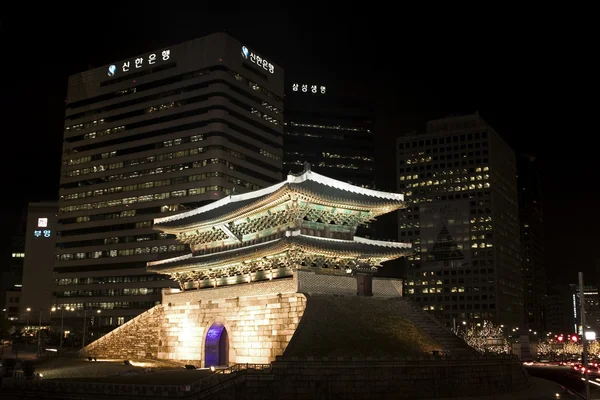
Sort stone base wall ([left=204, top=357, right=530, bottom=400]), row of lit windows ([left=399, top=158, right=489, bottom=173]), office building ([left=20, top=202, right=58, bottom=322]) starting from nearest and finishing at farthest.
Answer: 1. stone base wall ([left=204, top=357, right=530, bottom=400])
2. office building ([left=20, top=202, right=58, bottom=322])
3. row of lit windows ([left=399, top=158, right=489, bottom=173])

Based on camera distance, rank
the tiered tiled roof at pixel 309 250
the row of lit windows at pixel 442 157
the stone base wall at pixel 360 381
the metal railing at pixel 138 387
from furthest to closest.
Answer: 1. the row of lit windows at pixel 442 157
2. the tiered tiled roof at pixel 309 250
3. the stone base wall at pixel 360 381
4. the metal railing at pixel 138 387

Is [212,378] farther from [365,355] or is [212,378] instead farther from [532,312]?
[532,312]

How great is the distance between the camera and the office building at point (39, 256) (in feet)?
404

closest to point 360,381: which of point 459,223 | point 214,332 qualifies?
point 214,332

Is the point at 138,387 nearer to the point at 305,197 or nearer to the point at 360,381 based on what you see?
the point at 360,381

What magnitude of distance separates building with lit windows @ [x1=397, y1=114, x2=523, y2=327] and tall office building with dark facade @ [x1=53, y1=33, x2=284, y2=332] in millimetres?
43064

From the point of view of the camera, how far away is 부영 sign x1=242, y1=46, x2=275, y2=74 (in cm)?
10931

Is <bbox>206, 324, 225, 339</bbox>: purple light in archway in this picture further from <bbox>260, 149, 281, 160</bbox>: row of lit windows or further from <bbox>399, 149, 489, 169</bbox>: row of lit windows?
<bbox>399, 149, 489, 169</bbox>: row of lit windows

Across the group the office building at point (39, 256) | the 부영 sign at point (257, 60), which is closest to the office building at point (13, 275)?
the office building at point (39, 256)

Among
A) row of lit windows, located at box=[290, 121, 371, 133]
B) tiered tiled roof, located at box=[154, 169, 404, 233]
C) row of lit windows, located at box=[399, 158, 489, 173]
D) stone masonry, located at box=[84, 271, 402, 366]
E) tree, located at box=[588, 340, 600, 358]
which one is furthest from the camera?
row of lit windows, located at box=[290, 121, 371, 133]

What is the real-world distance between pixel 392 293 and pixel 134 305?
69.0m

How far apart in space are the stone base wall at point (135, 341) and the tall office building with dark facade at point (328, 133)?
3429 inches

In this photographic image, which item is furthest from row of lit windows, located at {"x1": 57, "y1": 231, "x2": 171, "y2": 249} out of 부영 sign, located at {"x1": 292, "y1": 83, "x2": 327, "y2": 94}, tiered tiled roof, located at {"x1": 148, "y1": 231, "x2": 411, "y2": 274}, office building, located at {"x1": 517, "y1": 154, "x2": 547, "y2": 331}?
office building, located at {"x1": 517, "y1": 154, "x2": 547, "y2": 331}

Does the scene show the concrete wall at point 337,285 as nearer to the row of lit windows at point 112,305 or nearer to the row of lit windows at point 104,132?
the row of lit windows at point 112,305
